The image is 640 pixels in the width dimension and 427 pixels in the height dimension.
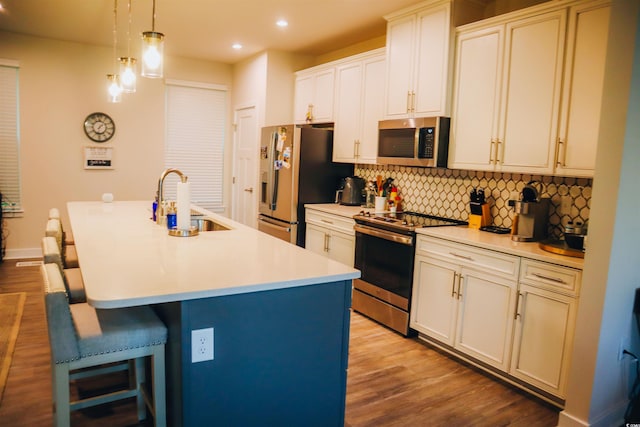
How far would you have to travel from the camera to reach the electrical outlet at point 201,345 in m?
1.72

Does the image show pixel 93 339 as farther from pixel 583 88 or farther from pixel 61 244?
pixel 583 88

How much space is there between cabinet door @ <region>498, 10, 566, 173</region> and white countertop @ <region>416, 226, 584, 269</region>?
488 millimetres

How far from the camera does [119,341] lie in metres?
1.84

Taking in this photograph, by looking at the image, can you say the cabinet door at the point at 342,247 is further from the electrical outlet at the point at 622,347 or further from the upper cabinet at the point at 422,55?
the electrical outlet at the point at 622,347

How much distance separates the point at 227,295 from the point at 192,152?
5269 mm

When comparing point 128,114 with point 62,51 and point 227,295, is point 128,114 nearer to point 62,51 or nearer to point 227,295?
point 62,51

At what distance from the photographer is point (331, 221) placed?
4488 millimetres

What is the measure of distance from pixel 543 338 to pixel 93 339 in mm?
2373

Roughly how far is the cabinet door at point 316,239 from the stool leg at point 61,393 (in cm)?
303

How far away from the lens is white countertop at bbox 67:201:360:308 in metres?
1.70

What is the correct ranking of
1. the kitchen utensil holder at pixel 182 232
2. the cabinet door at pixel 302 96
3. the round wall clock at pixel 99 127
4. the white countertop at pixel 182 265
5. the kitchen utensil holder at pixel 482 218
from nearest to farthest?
the white countertop at pixel 182 265
the kitchen utensil holder at pixel 182 232
the kitchen utensil holder at pixel 482 218
the cabinet door at pixel 302 96
the round wall clock at pixel 99 127

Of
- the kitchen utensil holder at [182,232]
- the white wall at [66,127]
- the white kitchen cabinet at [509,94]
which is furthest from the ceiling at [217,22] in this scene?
the kitchen utensil holder at [182,232]

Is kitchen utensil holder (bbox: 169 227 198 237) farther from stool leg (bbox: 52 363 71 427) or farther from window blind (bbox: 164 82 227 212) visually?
window blind (bbox: 164 82 227 212)

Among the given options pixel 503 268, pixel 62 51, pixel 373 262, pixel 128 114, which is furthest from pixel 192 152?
pixel 503 268
